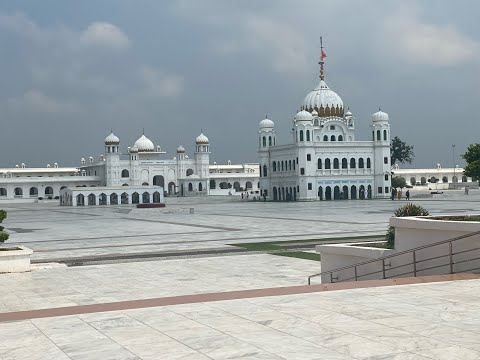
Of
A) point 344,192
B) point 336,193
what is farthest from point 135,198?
point 344,192

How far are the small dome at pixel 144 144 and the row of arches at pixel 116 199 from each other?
25533 mm

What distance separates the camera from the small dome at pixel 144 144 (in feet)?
365

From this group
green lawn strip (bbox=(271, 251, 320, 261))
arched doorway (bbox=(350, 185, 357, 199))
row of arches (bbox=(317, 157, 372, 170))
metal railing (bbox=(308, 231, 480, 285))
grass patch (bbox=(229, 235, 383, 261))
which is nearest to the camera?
metal railing (bbox=(308, 231, 480, 285))

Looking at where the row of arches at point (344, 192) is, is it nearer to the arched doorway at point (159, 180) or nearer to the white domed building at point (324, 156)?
the white domed building at point (324, 156)

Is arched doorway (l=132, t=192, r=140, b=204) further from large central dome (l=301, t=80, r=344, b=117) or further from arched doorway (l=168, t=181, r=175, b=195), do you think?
large central dome (l=301, t=80, r=344, b=117)

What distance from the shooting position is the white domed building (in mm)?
77250

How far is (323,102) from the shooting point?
8419 cm

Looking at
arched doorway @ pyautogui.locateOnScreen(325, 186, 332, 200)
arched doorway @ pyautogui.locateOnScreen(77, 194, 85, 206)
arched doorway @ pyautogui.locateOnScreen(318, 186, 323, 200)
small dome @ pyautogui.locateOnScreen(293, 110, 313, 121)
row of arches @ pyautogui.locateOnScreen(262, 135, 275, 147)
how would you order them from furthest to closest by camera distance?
row of arches @ pyautogui.locateOnScreen(262, 135, 275, 147) < arched doorway @ pyautogui.locateOnScreen(77, 194, 85, 206) < arched doorway @ pyautogui.locateOnScreen(325, 186, 332, 200) < arched doorway @ pyautogui.locateOnScreen(318, 186, 323, 200) < small dome @ pyautogui.locateOnScreen(293, 110, 313, 121)

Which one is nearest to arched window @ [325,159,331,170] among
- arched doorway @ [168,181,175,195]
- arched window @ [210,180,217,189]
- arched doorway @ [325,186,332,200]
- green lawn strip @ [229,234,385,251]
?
arched doorway @ [325,186,332,200]

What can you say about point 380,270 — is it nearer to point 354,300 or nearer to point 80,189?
point 354,300

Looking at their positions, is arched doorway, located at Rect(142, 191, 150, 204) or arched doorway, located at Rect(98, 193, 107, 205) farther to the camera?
arched doorway, located at Rect(142, 191, 150, 204)

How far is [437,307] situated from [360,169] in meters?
72.3

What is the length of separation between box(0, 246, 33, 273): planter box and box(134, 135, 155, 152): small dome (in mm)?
93458

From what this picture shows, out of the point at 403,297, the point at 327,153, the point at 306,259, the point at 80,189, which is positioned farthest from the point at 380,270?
the point at 80,189
